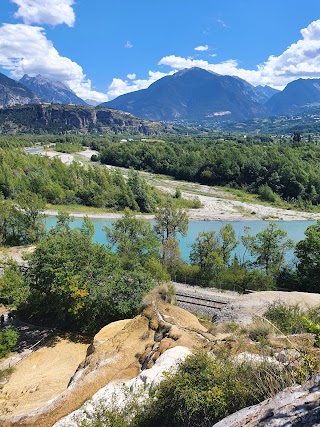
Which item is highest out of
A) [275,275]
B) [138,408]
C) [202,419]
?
[202,419]

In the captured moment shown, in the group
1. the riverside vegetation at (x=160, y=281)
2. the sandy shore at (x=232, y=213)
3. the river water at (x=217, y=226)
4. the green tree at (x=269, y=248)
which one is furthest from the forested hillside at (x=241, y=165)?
the riverside vegetation at (x=160, y=281)

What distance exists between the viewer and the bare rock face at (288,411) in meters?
6.29

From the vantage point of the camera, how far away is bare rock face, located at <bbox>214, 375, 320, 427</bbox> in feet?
20.6

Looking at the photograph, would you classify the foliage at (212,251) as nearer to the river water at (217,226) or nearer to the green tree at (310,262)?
the green tree at (310,262)

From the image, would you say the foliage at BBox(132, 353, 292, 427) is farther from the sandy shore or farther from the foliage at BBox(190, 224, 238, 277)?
the sandy shore

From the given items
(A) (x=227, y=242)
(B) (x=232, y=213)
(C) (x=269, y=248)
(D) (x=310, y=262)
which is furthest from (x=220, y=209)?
(D) (x=310, y=262)

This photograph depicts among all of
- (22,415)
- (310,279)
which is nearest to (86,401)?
(22,415)

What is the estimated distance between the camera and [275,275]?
120 ft

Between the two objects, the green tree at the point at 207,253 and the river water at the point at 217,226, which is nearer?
the green tree at the point at 207,253

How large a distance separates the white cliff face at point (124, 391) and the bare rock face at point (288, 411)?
476 centimetres

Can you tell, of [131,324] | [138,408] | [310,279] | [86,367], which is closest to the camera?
[138,408]

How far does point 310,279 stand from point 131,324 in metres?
20.7

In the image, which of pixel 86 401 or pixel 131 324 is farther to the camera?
pixel 131 324

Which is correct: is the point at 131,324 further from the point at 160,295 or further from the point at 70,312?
the point at 70,312
